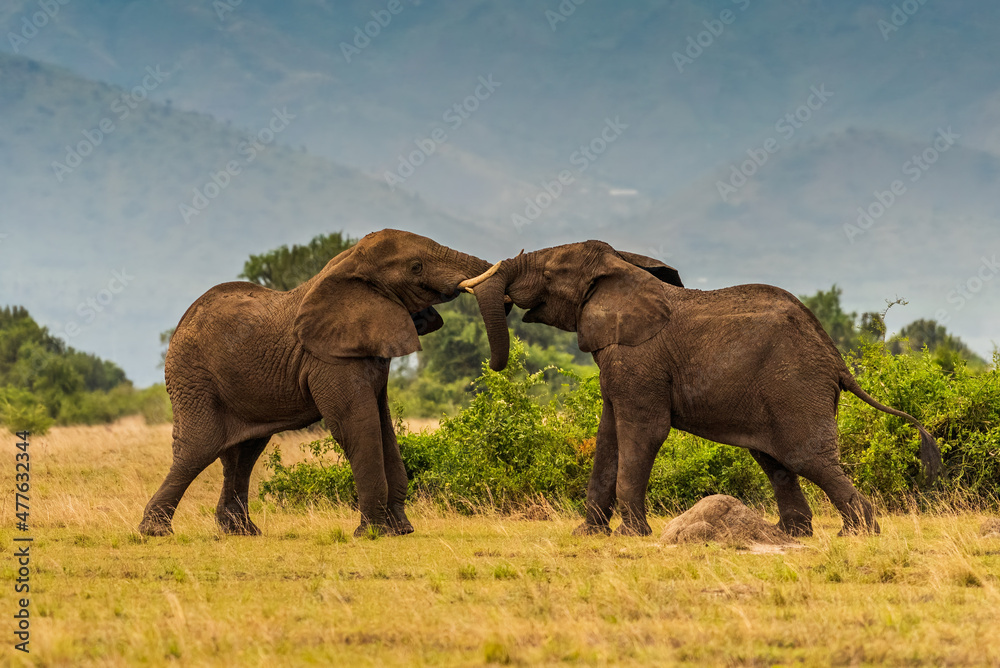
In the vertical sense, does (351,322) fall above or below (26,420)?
below

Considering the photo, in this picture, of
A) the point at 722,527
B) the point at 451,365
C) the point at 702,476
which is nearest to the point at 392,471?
the point at 722,527

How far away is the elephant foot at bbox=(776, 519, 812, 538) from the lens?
12.6 m

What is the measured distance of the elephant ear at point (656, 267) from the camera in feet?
43.2

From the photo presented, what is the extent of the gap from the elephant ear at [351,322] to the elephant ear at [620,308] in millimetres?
2168

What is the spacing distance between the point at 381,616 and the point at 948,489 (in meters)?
11.8

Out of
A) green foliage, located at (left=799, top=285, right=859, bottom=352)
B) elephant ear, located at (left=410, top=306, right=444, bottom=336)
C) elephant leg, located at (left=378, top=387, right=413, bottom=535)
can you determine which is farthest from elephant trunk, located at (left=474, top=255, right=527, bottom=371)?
green foliage, located at (left=799, top=285, right=859, bottom=352)

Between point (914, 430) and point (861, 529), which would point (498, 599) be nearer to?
point (861, 529)

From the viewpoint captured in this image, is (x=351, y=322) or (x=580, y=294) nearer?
(x=351, y=322)

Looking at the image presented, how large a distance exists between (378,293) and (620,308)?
3.06 meters

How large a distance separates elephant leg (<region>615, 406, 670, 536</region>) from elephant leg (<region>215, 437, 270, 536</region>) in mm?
4883

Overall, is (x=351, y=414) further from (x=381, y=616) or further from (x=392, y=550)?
(x=381, y=616)

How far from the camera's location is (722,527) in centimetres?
1147

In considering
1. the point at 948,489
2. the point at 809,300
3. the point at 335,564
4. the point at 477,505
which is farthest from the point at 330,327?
the point at 809,300

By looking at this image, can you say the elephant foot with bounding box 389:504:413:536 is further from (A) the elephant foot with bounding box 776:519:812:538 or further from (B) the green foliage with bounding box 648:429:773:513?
(B) the green foliage with bounding box 648:429:773:513
